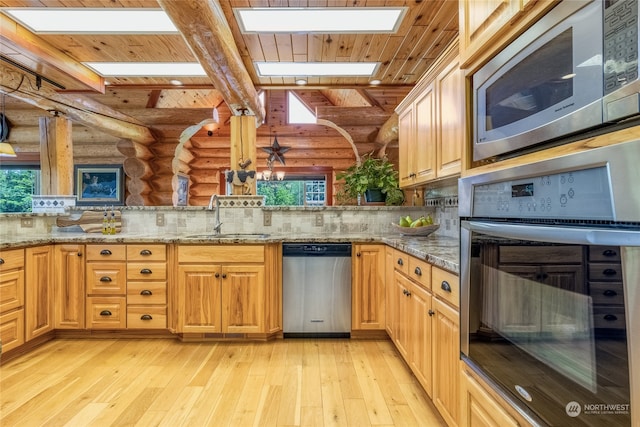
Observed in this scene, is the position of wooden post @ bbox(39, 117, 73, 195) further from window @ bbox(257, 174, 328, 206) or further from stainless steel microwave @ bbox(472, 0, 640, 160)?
stainless steel microwave @ bbox(472, 0, 640, 160)

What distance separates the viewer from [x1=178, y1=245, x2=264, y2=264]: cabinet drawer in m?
2.72

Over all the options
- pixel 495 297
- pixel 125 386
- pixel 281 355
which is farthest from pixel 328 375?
pixel 495 297

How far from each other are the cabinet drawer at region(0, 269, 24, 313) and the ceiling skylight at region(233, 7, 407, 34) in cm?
254

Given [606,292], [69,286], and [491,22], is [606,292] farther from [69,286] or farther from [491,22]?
[69,286]

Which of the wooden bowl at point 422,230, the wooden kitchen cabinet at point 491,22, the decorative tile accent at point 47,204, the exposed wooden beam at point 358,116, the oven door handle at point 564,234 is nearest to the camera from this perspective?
the oven door handle at point 564,234

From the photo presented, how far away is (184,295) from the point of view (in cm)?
271

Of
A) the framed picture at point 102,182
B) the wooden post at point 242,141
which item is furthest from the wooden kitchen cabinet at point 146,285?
the framed picture at point 102,182

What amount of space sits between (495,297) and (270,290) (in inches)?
81.5

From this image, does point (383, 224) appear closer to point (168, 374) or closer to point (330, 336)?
point (330, 336)

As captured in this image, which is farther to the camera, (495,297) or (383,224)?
(383,224)

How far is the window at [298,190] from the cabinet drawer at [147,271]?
5243mm

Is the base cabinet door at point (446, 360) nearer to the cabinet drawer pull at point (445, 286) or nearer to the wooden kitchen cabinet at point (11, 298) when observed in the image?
the cabinet drawer pull at point (445, 286)

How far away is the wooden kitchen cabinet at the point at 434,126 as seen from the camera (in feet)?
6.27

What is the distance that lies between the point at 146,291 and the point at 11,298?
893mm
